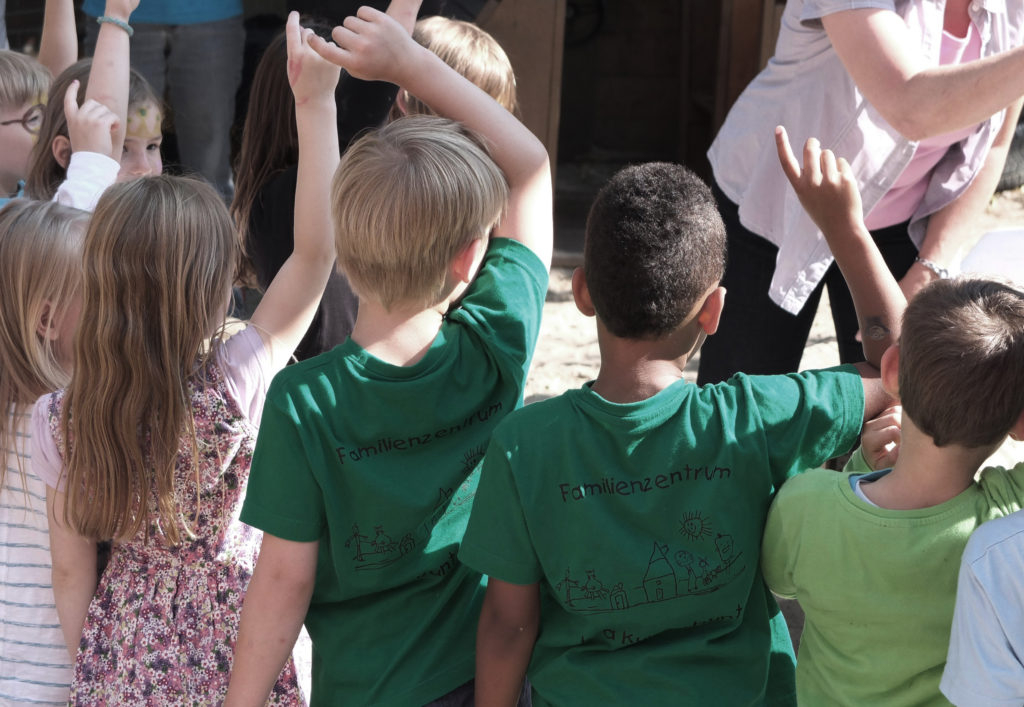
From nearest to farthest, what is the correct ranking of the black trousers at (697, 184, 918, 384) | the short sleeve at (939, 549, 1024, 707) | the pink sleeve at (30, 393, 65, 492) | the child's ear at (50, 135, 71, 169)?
the short sleeve at (939, 549, 1024, 707), the pink sleeve at (30, 393, 65, 492), the black trousers at (697, 184, 918, 384), the child's ear at (50, 135, 71, 169)

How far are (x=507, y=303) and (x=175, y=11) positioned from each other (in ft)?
9.89

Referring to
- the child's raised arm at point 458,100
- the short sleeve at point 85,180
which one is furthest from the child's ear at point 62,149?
the child's raised arm at point 458,100

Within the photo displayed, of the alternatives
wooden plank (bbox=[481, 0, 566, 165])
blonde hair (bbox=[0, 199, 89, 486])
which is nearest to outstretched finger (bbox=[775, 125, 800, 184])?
blonde hair (bbox=[0, 199, 89, 486])

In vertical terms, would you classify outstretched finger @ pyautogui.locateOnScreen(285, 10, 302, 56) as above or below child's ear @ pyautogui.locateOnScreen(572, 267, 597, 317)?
above

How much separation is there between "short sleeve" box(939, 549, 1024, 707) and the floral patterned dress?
37.9 inches

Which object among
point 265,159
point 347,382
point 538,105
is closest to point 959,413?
point 347,382

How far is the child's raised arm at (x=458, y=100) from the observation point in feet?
5.02

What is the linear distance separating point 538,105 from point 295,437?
4225 millimetres

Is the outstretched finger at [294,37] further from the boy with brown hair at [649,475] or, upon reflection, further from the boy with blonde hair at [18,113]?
the boy with blonde hair at [18,113]

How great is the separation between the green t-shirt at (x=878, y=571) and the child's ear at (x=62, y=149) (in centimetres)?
166

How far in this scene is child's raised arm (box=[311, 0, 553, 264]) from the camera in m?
1.53

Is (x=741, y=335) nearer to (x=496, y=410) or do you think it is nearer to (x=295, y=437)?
(x=496, y=410)

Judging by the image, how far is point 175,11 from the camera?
159 inches

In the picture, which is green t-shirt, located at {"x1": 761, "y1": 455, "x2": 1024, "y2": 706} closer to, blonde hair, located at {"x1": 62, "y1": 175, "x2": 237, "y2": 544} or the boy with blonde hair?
blonde hair, located at {"x1": 62, "y1": 175, "x2": 237, "y2": 544}
